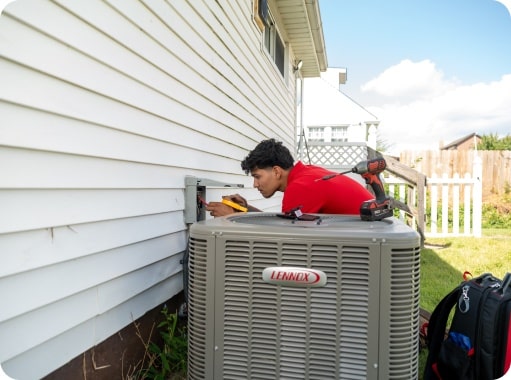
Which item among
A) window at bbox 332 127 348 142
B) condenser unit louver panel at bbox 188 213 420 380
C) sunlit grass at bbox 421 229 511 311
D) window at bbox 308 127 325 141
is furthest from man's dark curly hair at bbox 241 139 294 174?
window at bbox 332 127 348 142

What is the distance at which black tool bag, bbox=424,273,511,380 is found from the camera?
1.93 metres

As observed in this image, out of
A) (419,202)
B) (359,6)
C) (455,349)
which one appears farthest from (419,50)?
(455,349)

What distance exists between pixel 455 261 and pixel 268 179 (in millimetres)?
4382

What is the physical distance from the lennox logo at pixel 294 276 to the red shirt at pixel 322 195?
723 millimetres

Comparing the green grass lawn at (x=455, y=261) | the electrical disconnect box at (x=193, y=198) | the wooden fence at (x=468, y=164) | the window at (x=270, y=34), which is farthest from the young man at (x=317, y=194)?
the wooden fence at (x=468, y=164)

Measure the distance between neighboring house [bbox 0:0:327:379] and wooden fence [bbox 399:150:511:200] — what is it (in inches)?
442

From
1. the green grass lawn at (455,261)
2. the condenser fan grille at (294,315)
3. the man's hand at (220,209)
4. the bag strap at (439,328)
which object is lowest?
the green grass lawn at (455,261)

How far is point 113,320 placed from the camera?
211 cm

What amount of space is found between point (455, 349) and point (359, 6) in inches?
177

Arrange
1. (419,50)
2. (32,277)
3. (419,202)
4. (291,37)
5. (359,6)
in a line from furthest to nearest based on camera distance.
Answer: (419,50), (291,37), (419,202), (359,6), (32,277)

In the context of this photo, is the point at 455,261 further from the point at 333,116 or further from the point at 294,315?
the point at 333,116

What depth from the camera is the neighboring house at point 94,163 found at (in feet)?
4.76

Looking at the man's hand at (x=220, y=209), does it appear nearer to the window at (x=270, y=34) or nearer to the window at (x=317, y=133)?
the window at (x=270, y=34)

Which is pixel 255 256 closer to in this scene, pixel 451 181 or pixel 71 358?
pixel 71 358
